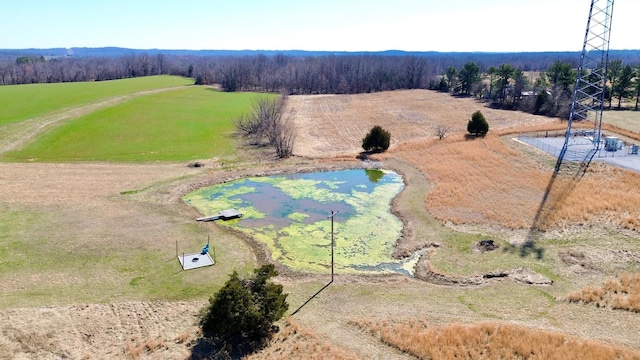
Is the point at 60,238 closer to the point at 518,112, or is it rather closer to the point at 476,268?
the point at 476,268

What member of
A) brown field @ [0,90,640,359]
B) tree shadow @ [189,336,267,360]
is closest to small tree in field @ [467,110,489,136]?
brown field @ [0,90,640,359]

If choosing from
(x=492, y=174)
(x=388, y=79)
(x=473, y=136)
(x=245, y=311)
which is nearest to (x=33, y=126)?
(x=245, y=311)

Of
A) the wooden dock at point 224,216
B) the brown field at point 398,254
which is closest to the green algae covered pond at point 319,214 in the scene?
the wooden dock at point 224,216

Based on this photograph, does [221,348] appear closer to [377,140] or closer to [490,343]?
[490,343]

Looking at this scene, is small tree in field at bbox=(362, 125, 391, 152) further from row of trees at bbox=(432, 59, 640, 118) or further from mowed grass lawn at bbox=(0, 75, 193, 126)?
mowed grass lawn at bbox=(0, 75, 193, 126)

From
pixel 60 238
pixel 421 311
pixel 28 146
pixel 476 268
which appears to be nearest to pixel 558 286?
pixel 476 268
